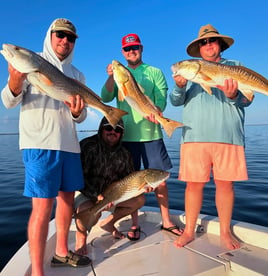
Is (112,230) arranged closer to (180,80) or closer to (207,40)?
(180,80)

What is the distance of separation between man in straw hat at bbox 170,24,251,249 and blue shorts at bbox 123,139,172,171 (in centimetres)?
47

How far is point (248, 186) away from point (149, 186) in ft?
22.0

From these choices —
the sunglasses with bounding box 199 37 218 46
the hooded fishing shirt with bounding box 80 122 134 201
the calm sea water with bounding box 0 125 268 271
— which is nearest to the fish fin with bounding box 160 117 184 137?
the hooded fishing shirt with bounding box 80 122 134 201

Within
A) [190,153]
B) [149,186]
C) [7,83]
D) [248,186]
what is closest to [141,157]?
[149,186]

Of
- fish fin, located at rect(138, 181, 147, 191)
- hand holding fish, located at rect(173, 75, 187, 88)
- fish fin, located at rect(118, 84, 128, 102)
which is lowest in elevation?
fish fin, located at rect(138, 181, 147, 191)

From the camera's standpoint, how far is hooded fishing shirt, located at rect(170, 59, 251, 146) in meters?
3.80

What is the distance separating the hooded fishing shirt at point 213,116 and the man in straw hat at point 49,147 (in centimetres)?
161

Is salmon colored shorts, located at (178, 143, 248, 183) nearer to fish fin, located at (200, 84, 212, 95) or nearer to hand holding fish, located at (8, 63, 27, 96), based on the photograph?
fish fin, located at (200, 84, 212, 95)

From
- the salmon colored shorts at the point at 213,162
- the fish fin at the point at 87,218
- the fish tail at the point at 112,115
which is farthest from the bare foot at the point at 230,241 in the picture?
the fish tail at the point at 112,115

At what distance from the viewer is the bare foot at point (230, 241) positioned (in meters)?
3.84

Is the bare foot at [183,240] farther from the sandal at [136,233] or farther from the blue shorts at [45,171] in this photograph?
the blue shorts at [45,171]

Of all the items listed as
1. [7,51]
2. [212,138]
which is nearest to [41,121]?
[7,51]

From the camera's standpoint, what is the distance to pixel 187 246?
397 centimetres

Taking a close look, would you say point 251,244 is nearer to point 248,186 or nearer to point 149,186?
point 149,186
